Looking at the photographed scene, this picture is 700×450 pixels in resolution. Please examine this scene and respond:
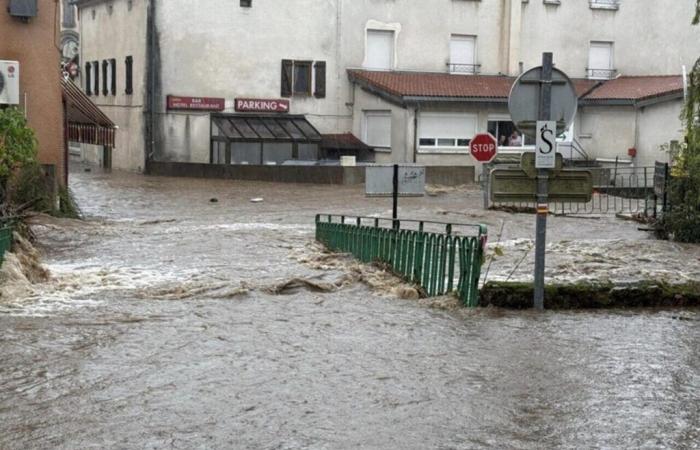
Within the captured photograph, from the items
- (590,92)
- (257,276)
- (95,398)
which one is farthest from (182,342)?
(590,92)

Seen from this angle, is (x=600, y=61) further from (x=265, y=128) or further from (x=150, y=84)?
(x=150, y=84)

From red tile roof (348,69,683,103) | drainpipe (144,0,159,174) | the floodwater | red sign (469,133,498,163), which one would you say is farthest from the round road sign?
drainpipe (144,0,159,174)

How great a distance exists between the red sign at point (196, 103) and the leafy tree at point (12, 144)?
25.2 metres

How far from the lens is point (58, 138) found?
86.0 feet

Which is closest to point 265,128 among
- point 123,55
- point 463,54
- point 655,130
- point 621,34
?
point 123,55

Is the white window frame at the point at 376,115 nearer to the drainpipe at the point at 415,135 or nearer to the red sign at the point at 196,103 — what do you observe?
the drainpipe at the point at 415,135

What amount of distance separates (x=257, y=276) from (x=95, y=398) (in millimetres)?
8065

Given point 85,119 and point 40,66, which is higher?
point 40,66

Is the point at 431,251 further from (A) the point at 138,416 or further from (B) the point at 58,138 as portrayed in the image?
(B) the point at 58,138

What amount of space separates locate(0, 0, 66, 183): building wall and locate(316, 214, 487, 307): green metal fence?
10.4 meters

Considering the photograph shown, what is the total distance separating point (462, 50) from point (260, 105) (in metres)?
9.69

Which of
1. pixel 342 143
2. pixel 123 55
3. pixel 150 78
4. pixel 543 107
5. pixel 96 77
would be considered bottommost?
pixel 342 143

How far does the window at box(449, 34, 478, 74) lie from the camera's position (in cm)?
4916

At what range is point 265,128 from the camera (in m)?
45.2
